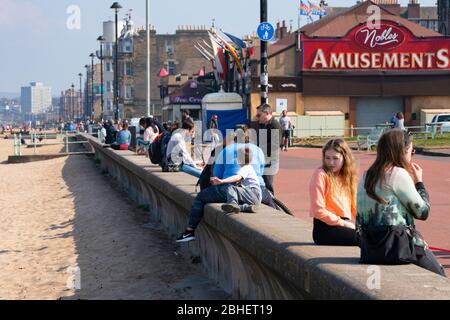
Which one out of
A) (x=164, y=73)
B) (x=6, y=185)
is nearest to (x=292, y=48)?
(x=6, y=185)

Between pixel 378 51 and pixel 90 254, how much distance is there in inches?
1598

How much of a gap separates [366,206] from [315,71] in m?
44.6

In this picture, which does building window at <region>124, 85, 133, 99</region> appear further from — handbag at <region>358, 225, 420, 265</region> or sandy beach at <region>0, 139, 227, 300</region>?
handbag at <region>358, 225, 420, 265</region>

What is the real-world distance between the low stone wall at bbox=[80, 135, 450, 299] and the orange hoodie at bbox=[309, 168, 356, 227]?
0.28 m

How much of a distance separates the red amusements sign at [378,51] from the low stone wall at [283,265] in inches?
1525

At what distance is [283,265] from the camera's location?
609 cm

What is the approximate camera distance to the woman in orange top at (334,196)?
6434mm

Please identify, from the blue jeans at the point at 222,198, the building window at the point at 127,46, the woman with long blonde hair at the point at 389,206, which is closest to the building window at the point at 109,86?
the building window at the point at 127,46

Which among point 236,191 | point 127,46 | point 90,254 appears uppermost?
point 127,46

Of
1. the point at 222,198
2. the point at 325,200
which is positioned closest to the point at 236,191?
the point at 222,198

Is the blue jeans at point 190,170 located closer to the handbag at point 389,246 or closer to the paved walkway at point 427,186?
the paved walkway at point 427,186

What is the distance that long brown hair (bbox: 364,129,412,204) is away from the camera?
5.56 m

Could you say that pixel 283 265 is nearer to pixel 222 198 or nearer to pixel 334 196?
pixel 334 196
